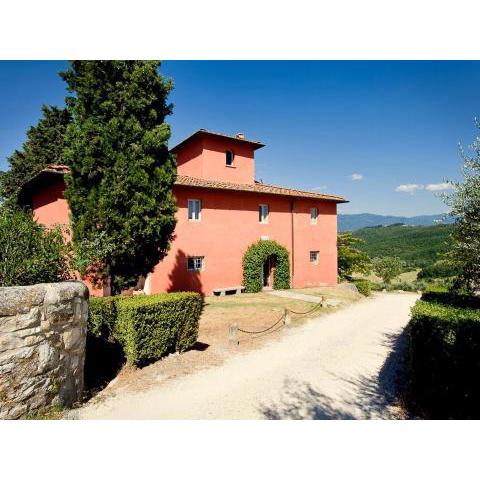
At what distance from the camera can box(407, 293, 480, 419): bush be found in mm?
5090

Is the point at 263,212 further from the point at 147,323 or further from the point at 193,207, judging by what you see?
the point at 147,323

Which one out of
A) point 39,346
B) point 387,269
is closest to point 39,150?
point 39,346

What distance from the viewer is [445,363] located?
5590mm

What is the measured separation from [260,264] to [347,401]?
13939 mm

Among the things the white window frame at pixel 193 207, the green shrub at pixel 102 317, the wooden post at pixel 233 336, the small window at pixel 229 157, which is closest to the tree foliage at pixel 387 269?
the small window at pixel 229 157

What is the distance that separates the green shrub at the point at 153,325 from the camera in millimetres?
7906

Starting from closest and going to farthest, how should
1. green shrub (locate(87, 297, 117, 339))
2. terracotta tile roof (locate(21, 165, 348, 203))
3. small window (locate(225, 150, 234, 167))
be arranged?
green shrub (locate(87, 297, 117, 339))
terracotta tile roof (locate(21, 165, 348, 203))
small window (locate(225, 150, 234, 167))

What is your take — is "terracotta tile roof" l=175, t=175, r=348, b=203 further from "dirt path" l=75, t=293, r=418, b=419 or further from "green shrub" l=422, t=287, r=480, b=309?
"green shrub" l=422, t=287, r=480, b=309

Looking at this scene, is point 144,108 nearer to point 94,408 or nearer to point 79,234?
point 79,234

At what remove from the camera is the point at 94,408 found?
20.3ft

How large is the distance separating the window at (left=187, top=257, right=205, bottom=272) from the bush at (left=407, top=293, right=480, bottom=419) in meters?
13.0

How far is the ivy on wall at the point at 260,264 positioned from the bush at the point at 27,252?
1308 centimetres

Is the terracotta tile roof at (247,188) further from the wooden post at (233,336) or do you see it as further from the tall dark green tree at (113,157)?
the wooden post at (233,336)

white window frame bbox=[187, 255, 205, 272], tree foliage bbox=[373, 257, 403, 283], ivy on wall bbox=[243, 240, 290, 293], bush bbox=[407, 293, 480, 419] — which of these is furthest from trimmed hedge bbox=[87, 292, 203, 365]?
tree foliage bbox=[373, 257, 403, 283]
